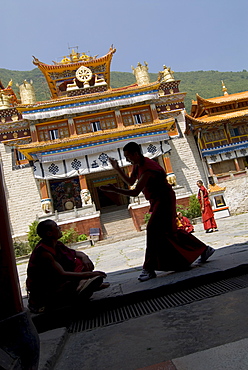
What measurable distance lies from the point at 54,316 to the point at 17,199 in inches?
679

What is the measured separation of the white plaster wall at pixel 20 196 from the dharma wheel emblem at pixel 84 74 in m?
8.08

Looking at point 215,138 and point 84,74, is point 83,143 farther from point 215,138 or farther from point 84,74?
point 215,138

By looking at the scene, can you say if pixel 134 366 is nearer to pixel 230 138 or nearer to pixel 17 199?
pixel 17 199

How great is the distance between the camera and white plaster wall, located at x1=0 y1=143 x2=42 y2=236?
1811cm

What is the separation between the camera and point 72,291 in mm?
2477

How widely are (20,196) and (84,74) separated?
10767 millimetres

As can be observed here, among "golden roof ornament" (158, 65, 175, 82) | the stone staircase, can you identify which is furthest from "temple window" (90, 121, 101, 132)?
"golden roof ornament" (158, 65, 175, 82)

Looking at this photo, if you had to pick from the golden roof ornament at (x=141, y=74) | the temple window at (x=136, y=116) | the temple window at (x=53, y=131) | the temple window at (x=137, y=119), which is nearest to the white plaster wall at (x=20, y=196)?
the temple window at (x=53, y=131)

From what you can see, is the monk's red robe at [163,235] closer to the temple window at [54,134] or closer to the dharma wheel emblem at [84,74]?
the temple window at [54,134]

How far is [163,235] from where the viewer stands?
304cm

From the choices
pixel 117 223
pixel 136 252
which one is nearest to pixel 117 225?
pixel 117 223

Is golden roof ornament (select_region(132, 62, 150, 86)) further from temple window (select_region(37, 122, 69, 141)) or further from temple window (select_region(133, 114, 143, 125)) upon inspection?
temple window (select_region(37, 122, 69, 141))

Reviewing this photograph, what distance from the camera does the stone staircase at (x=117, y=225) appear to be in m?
15.0

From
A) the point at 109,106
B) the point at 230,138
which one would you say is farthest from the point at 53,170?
the point at 230,138
